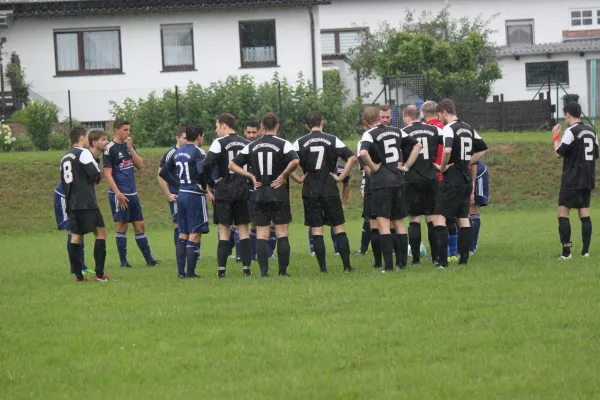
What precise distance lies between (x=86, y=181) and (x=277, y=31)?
1049 inches

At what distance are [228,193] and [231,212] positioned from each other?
10.1 inches

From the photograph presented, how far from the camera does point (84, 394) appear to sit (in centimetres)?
741

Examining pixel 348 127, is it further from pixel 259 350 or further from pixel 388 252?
pixel 259 350

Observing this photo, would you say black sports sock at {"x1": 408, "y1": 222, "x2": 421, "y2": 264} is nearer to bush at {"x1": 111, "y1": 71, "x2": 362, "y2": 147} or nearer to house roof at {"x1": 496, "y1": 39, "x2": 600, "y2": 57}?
bush at {"x1": 111, "y1": 71, "x2": 362, "y2": 147}

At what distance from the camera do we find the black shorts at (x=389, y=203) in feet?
44.1

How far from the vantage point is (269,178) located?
13.4 m

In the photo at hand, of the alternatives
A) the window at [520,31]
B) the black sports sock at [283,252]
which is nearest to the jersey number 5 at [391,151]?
the black sports sock at [283,252]

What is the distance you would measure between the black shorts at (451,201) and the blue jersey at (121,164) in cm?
508

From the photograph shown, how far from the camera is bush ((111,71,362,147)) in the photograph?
1303 inches

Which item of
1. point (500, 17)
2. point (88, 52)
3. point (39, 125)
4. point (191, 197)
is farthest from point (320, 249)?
point (500, 17)

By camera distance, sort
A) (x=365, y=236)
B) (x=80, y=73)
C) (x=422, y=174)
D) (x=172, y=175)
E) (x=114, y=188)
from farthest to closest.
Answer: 1. (x=80, y=73)
2. (x=365, y=236)
3. (x=172, y=175)
4. (x=114, y=188)
5. (x=422, y=174)

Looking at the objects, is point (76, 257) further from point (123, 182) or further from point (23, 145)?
point (23, 145)

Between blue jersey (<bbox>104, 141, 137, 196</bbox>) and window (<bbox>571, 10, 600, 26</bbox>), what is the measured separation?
46634mm

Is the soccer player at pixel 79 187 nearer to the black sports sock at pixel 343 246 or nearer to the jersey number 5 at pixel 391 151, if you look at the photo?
the black sports sock at pixel 343 246
